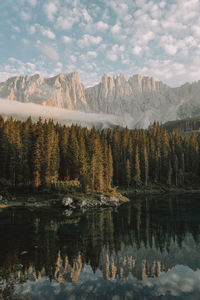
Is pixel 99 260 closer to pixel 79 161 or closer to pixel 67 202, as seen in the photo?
pixel 67 202

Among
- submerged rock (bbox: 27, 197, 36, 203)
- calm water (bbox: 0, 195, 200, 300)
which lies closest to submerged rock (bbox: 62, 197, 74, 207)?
submerged rock (bbox: 27, 197, 36, 203)

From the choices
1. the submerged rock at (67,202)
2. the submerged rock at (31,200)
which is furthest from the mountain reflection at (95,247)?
the submerged rock at (31,200)

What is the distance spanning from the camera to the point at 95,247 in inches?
875

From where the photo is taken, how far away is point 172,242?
79.1ft

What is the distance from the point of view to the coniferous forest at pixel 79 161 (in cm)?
5950

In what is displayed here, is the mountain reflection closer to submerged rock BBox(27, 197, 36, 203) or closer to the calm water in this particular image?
the calm water

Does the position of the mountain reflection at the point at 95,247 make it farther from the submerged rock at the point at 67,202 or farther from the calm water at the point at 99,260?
the submerged rock at the point at 67,202

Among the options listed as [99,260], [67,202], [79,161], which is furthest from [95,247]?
[79,161]

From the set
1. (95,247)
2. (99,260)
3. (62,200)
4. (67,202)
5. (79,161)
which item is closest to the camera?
(99,260)

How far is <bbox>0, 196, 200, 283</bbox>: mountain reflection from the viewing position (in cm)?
1727

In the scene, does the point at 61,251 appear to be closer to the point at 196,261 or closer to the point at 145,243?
the point at 145,243

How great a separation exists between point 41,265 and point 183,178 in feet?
295

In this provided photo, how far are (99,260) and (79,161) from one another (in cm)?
4527

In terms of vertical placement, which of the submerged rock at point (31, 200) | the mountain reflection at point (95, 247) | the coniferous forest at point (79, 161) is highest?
the coniferous forest at point (79, 161)
